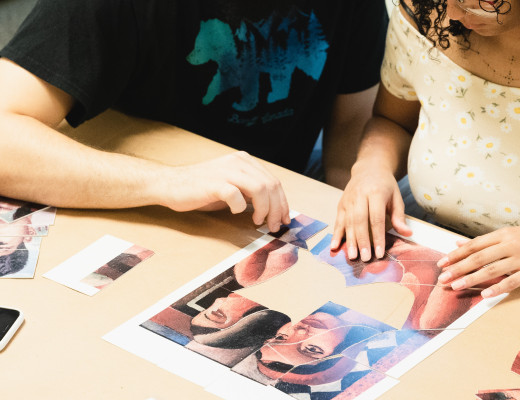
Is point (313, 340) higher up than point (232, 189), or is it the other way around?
point (232, 189)

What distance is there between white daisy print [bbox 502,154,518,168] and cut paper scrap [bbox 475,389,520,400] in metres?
0.46

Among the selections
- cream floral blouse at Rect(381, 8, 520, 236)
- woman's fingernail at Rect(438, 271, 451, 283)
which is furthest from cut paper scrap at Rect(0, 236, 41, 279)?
cream floral blouse at Rect(381, 8, 520, 236)

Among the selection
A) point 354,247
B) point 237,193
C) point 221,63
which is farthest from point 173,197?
point 221,63

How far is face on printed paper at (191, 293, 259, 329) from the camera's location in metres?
0.88

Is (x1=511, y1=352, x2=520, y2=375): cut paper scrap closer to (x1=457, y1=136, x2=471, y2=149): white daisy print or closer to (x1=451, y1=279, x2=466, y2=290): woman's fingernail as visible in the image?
(x1=451, y1=279, x2=466, y2=290): woman's fingernail

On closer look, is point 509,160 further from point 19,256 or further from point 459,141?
point 19,256

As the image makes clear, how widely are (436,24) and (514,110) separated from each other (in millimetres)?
200

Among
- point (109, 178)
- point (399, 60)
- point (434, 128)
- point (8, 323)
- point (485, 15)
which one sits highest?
point (485, 15)

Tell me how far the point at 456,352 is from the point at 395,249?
238 millimetres

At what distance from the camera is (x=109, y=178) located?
1107mm

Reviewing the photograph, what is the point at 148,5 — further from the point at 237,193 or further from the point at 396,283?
the point at 396,283

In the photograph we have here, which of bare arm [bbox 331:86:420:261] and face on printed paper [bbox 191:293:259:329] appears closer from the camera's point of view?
face on printed paper [bbox 191:293:259:329]

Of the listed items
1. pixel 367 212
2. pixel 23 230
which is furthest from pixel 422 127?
pixel 23 230

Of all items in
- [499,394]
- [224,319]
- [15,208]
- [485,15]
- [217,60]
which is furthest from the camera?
[217,60]
